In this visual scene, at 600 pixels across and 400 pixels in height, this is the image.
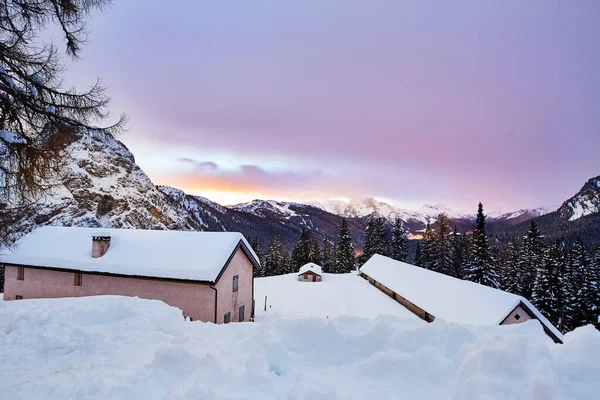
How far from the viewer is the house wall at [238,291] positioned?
17156 mm

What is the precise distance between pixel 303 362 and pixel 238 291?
53.4 ft

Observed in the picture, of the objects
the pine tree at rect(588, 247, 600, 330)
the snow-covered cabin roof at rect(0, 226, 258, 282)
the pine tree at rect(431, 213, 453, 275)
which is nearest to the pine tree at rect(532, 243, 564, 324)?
the pine tree at rect(588, 247, 600, 330)

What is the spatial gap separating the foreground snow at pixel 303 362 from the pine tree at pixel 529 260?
42175 millimetres

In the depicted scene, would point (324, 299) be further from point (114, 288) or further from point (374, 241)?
point (374, 241)

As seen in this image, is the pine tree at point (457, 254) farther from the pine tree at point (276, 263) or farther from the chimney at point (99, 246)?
the chimney at point (99, 246)

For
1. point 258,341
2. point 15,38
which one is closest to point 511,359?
point 258,341

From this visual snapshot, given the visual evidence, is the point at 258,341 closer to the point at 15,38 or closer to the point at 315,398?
the point at 315,398

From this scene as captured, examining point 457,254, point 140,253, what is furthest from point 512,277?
point 140,253

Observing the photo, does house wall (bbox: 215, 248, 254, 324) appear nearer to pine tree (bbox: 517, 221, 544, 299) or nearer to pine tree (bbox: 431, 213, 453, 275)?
pine tree (bbox: 517, 221, 544, 299)

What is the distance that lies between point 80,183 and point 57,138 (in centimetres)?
18362

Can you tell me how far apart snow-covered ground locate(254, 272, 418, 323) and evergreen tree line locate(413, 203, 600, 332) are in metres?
13.6

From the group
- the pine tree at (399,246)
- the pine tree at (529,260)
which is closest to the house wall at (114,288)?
the pine tree at (529,260)

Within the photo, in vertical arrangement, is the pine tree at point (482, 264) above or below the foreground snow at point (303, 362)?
below

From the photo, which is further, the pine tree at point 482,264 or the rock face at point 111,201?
the rock face at point 111,201
